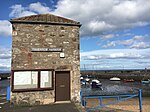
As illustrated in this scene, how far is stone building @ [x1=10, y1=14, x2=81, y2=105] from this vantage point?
12.9 m

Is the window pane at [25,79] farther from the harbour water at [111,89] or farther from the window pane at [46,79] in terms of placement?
the harbour water at [111,89]

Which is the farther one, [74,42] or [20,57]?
[74,42]

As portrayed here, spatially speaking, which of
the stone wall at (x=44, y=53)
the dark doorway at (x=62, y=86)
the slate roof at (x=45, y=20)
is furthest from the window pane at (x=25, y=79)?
the slate roof at (x=45, y=20)

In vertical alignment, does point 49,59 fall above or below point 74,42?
below

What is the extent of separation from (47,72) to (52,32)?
2995mm

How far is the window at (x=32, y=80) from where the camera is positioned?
41.9 feet


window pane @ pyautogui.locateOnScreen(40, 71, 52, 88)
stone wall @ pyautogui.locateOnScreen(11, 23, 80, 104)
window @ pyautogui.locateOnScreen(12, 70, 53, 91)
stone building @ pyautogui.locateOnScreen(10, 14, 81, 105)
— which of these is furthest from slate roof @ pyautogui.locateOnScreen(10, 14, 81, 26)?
window pane @ pyautogui.locateOnScreen(40, 71, 52, 88)

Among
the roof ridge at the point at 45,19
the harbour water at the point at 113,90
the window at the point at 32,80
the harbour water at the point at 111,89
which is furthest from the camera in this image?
the harbour water at the point at 111,89

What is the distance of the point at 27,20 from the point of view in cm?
1323

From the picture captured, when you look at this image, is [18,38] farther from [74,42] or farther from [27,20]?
[74,42]

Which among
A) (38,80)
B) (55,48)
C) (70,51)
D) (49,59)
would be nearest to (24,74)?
(38,80)

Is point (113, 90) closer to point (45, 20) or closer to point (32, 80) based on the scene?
point (32, 80)

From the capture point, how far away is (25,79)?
42.5ft

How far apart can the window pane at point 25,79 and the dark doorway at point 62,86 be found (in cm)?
154
